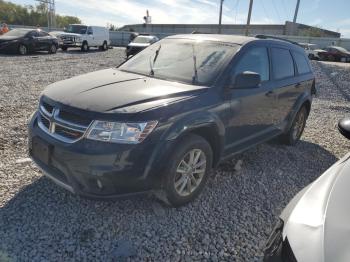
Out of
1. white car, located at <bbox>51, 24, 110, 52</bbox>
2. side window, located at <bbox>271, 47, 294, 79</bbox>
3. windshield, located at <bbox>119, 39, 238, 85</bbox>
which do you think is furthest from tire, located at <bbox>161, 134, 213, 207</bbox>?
white car, located at <bbox>51, 24, 110, 52</bbox>

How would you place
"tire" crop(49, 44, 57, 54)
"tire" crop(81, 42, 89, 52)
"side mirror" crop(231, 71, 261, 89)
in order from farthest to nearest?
"tire" crop(81, 42, 89, 52), "tire" crop(49, 44, 57, 54), "side mirror" crop(231, 71, 261, 89)

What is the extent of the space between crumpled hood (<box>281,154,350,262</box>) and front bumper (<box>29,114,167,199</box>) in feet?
4.41

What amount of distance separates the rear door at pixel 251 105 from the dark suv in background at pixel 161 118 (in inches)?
0.5

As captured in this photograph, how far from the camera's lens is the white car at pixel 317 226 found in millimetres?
1544

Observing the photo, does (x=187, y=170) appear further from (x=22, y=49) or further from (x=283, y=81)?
(x=22, y=49)

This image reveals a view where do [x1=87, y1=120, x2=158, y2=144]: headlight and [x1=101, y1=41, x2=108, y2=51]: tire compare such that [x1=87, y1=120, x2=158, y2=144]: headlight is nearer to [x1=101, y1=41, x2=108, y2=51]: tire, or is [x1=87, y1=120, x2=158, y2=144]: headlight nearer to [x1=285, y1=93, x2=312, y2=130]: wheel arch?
[x1=285, y1=93, x2=312, y2=130]: wheel arch

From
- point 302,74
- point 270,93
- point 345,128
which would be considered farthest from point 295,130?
point 345,128

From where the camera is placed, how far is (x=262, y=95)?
4.23m

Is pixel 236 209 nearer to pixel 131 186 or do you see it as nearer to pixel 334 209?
pixel 131 186

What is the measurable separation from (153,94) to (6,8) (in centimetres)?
8834

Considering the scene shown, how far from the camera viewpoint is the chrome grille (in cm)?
283

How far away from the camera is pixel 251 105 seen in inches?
158

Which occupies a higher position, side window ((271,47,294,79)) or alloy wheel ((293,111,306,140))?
side window ((271,47,294,79))

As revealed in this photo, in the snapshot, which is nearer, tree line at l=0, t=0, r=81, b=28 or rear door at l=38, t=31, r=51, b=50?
rear door at l=38, t=31, r=51, b=50
